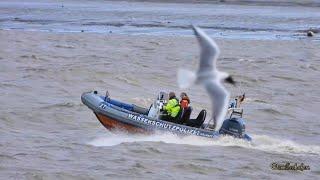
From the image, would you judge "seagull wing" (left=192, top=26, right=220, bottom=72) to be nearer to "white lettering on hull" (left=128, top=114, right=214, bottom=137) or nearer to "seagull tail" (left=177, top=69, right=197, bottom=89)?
"seagull tail" (left=177, top=69, right=197, bottom=89)

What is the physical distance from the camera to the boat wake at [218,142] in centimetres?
1905

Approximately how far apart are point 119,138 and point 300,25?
45.8 meters

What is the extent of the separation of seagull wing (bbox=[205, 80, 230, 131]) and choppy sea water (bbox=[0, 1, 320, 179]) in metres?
6.91

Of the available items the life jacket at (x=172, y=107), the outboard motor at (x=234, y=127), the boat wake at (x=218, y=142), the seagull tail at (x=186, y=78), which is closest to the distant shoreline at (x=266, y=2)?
the boat wake at (x=218, y=142)

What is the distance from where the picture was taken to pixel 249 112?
24578mm

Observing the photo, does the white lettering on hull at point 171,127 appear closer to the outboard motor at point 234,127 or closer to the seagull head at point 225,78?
the outboard motor at point 234,127

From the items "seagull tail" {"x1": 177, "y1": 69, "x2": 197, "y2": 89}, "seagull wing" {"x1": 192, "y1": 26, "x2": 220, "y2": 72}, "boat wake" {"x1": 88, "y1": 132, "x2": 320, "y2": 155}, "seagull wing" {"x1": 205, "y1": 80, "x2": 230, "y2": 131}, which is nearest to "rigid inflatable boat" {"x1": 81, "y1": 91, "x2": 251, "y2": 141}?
"boat wake" {"x1": 88, "y1": 132, "x2": 320, "y2": 155}

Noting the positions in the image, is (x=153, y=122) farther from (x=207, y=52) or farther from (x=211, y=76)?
(x=211, y=76)

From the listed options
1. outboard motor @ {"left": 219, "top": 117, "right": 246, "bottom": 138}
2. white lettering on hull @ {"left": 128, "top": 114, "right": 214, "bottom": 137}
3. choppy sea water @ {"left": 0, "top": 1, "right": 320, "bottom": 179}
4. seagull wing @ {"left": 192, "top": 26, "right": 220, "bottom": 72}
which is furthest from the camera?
outboard motor @ {"left": 219, "top": 117, "right": 246, "bottom": 138}

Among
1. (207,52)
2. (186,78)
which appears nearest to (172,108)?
(207,52)

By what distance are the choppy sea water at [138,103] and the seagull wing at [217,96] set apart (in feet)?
22.7

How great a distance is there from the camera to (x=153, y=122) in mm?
19266

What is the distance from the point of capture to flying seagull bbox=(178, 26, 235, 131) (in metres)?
8.68

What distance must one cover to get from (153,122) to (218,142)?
1.57m
